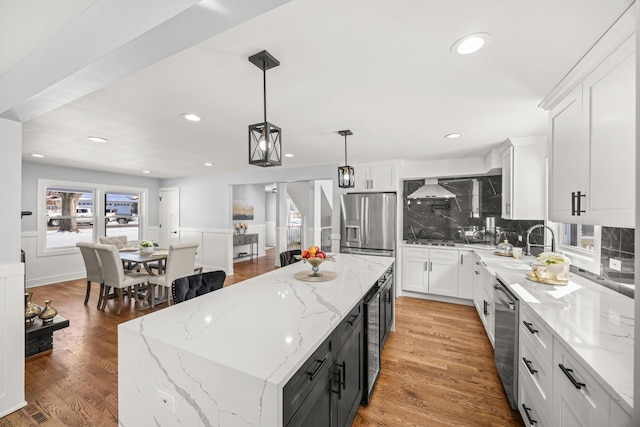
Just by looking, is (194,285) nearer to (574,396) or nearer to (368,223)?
(574,396)

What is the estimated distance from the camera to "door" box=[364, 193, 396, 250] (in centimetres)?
437

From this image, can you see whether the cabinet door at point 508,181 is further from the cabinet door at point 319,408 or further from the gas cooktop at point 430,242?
the cabinet door at point 319,408

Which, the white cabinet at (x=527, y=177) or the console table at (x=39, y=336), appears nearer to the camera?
the console table at (x=39, y=336)

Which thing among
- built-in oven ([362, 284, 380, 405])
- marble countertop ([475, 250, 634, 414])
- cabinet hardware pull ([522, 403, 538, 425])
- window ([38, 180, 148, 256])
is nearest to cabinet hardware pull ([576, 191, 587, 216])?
marble countertop ([475, 250, 634, 414])

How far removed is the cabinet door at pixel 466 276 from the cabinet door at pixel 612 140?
8.60 ft

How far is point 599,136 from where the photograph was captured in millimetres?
1425

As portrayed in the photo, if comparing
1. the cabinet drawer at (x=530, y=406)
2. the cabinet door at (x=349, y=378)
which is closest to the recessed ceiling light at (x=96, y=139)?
the cabinet door at (x=349, y=378)

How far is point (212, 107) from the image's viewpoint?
7.55ft

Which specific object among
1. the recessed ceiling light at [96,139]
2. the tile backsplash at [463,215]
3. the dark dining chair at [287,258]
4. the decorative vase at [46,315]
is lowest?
the decorative vase at [46,315]

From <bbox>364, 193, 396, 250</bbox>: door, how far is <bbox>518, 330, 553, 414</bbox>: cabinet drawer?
265cm

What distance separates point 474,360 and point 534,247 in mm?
1854

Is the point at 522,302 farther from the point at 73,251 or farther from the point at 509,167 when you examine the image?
the point at 73,251

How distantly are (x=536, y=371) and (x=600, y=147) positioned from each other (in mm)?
1279

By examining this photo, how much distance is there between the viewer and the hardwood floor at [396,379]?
6.10ft
